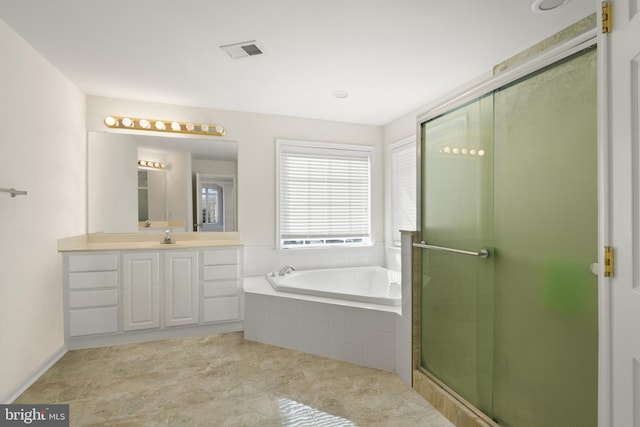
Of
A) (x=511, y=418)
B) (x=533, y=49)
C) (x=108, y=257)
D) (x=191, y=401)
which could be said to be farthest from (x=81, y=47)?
(x=511, y=418)

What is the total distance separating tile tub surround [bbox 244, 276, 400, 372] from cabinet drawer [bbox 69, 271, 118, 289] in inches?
46.7

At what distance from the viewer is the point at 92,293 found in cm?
297

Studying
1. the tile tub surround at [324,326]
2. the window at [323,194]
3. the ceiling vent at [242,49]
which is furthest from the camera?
the window at [323,194]

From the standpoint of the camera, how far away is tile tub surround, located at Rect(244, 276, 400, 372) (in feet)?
8.28

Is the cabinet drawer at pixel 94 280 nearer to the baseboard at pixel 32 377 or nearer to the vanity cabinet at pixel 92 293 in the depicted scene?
the vanity cabinet at pixel 92 293

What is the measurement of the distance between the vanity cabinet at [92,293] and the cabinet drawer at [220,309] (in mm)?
784

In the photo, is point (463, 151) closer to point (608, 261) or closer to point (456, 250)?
point (456, 250)

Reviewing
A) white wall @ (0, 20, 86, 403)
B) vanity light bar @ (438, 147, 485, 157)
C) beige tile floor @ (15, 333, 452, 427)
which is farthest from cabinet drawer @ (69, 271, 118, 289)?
vanity light bar @ (438, 147, 485, 157)

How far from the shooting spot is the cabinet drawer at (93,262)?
2.90 metres

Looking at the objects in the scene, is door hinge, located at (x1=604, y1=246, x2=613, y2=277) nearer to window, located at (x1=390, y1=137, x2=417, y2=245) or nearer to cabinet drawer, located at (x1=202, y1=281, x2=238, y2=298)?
window, located at (x1=390, y1=137, x2=417, y2=245)

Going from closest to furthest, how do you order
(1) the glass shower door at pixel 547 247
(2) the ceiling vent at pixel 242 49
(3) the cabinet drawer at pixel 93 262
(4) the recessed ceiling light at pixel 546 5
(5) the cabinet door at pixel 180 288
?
(1) the glass shower door at pixel 547 247 → (4) the recessed ceiling light at pixel 546 5 → (2) the ceiling vent at pixel 242 49 → (3) the cabinet drawer at pixel 93 262 → (5) the cabinet door at pixel 180 288

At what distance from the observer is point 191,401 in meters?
2.12

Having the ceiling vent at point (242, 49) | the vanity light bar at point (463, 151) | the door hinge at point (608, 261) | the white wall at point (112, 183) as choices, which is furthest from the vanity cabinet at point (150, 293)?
the door hinge at point (608, 261)

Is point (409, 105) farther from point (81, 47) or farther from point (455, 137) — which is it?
point (81, 47)
